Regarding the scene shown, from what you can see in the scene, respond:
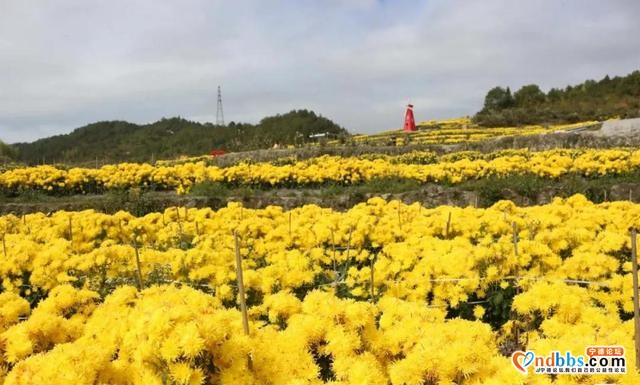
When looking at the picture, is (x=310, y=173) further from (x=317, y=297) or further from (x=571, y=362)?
(x=571, y=362)

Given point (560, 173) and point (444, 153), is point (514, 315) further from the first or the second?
point (444, 153)

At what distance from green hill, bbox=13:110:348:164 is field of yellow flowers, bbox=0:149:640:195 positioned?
25.3 metres

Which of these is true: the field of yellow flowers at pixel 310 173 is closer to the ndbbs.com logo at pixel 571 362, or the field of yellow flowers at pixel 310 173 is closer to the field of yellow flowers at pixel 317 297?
the field of yellow flowers at pixel 317 297

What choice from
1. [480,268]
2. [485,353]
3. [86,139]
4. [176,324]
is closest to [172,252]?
[480,268]

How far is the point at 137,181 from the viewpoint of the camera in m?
15.4

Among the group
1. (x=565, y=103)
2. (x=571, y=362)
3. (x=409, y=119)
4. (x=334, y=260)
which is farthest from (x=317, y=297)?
(x=565, y=103)

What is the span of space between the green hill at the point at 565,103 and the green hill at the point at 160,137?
525 inches

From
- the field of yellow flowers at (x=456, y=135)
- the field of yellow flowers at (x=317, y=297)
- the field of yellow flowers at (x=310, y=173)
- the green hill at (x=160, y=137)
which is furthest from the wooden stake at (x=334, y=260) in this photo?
the green hill at (x=160, y=137)

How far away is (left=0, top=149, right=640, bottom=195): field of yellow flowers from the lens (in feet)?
44.1

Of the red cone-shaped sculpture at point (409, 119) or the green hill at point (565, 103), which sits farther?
the green hill at point (565, 103)

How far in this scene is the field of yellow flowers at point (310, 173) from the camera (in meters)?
13.4

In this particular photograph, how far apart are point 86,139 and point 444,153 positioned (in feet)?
232

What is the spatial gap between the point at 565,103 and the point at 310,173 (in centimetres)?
4047

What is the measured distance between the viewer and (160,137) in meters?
69.8
